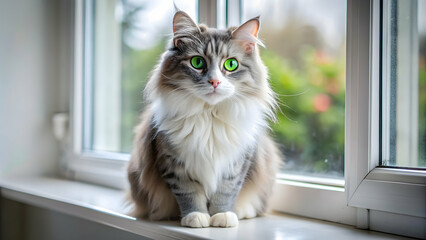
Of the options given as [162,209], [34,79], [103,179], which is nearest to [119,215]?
[162,209]

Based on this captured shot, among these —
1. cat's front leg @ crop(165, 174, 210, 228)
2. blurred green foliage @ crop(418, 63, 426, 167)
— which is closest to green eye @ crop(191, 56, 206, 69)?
cat's front leg @ crop(165, 174, 210, 228)

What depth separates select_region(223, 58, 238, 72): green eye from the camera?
43.9 inches

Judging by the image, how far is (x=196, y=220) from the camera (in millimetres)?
1086

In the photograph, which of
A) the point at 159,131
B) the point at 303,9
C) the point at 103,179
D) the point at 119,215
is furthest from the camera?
the point at 103,179

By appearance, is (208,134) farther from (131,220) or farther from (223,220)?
(131,220)

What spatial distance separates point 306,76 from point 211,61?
52cm

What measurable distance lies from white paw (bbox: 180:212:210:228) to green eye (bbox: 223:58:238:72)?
39 cm

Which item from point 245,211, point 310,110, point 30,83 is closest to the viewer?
point 245,211

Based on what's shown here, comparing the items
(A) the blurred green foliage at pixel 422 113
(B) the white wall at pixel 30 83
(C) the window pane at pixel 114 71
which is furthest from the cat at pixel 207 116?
(B) the white wall at pixel 30 83

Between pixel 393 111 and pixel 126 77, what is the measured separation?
4.25ft

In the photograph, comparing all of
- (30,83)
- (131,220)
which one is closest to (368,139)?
(131,220)

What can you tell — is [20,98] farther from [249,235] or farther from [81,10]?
[249,235]

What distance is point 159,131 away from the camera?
3.80 feet

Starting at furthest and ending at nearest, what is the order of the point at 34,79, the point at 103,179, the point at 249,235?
the point at 34,79, the point at 103,179, the point at 249,235
